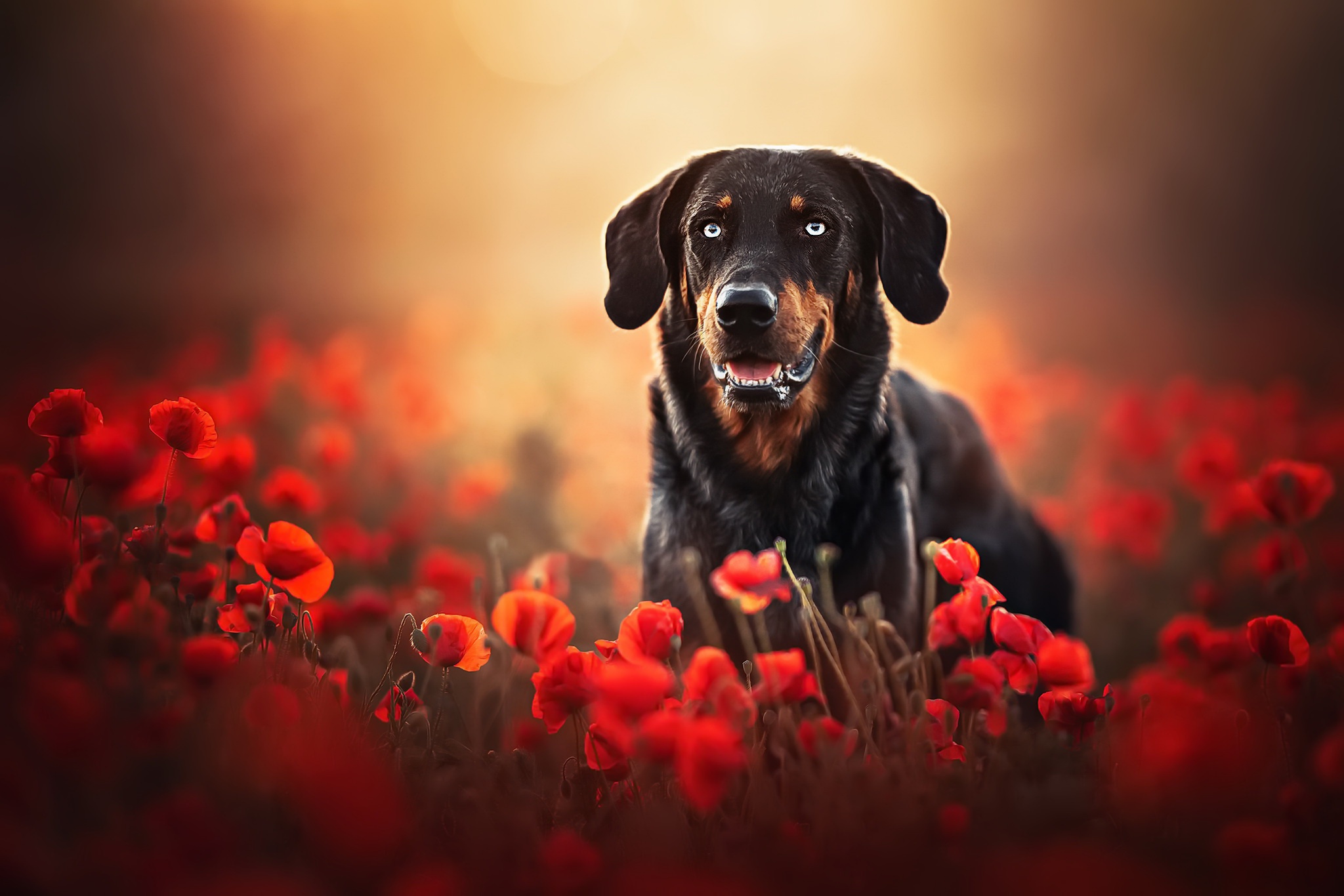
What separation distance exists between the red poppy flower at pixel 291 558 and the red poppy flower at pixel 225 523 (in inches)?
8.3

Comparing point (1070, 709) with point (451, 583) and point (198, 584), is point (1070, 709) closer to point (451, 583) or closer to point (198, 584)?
point (198, 584)

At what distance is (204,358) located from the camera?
17.3 feet

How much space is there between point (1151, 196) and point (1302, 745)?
8.44 meters

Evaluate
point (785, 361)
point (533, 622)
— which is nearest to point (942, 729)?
point (533, 622)

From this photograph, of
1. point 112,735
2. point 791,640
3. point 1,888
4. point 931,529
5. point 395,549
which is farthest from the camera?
point 395,549

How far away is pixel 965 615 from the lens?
179cm

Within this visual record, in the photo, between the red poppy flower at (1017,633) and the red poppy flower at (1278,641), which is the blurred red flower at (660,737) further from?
the red poppy flower at (1278,641)

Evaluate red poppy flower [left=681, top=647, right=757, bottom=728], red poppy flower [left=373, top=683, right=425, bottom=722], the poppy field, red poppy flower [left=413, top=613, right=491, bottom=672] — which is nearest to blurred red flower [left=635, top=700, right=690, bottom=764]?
the poppy field

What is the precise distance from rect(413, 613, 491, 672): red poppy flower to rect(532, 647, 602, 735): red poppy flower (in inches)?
6.5

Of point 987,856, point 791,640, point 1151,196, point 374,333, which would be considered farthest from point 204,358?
point 1151,196

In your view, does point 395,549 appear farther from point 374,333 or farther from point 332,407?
point 374,333

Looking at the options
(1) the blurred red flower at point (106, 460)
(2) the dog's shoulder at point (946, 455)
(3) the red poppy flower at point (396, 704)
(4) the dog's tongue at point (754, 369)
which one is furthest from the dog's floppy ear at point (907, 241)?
(1) the blurred red flower at point (106, 460)

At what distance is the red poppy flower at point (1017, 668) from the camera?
6.11 feet

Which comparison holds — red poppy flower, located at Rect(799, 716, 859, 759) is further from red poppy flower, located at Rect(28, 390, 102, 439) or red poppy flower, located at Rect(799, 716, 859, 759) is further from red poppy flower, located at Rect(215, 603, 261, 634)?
red poppy flower, located at Rect(28, 390, 102, 439)
